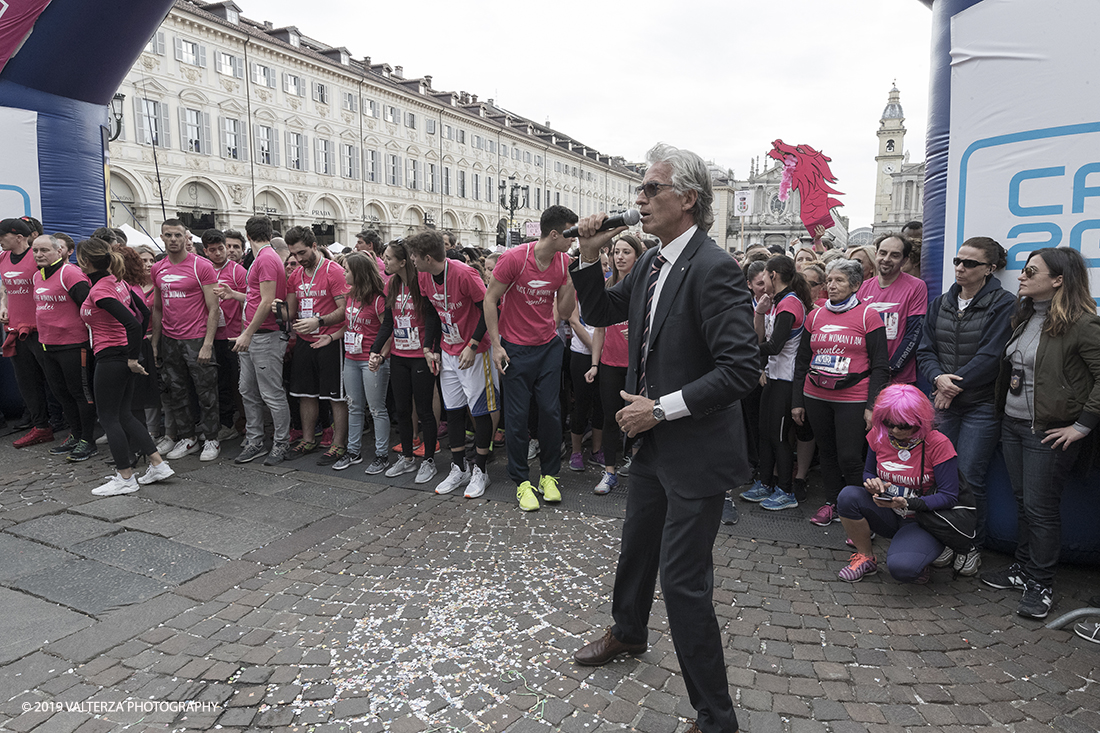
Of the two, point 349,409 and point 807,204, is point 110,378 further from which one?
point 807,204

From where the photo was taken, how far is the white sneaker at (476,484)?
5280 mm

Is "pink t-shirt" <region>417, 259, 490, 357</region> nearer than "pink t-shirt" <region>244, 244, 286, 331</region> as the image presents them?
Yes

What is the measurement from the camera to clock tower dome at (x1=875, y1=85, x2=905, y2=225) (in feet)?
342

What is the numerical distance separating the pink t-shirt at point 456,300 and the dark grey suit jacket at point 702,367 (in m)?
3.00

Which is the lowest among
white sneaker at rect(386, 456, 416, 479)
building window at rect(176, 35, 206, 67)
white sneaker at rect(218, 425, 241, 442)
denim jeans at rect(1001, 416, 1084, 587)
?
white sneaker at rect(386, 456, 416, 479)

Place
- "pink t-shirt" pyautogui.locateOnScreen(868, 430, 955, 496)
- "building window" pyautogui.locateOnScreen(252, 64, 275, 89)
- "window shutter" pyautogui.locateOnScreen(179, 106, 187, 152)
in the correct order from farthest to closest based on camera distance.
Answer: "building window" pyautogui.locateOnScreen(252, 64, 275, 89), "window shutter" pyautogui.locateOnScreen(179, 106, 187, 152), "pink t-shirt" pyautogui.locateOnScreen(868, 430, 955, 496)

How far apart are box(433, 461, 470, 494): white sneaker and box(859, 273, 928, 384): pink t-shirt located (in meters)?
3.41

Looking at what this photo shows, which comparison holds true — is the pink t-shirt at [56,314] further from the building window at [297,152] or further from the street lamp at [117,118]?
the building window at [297,152]

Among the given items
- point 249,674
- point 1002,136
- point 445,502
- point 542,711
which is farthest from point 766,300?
point 249,674

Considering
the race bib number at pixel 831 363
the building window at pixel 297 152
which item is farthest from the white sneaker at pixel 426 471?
the building window at pixel 297 152

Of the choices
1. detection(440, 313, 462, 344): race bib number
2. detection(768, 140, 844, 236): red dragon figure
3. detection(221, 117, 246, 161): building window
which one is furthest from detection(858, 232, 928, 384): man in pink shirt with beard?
detection(221, 117, 246, 161): building window

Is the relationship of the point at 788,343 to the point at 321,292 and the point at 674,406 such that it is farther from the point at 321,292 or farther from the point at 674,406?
the point at 321,292

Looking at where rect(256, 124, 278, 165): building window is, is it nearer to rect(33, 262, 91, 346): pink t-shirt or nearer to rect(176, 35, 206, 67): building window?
rect(176, 35, 206, 67): building window

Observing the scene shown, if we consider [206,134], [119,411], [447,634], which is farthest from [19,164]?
[206,134]
